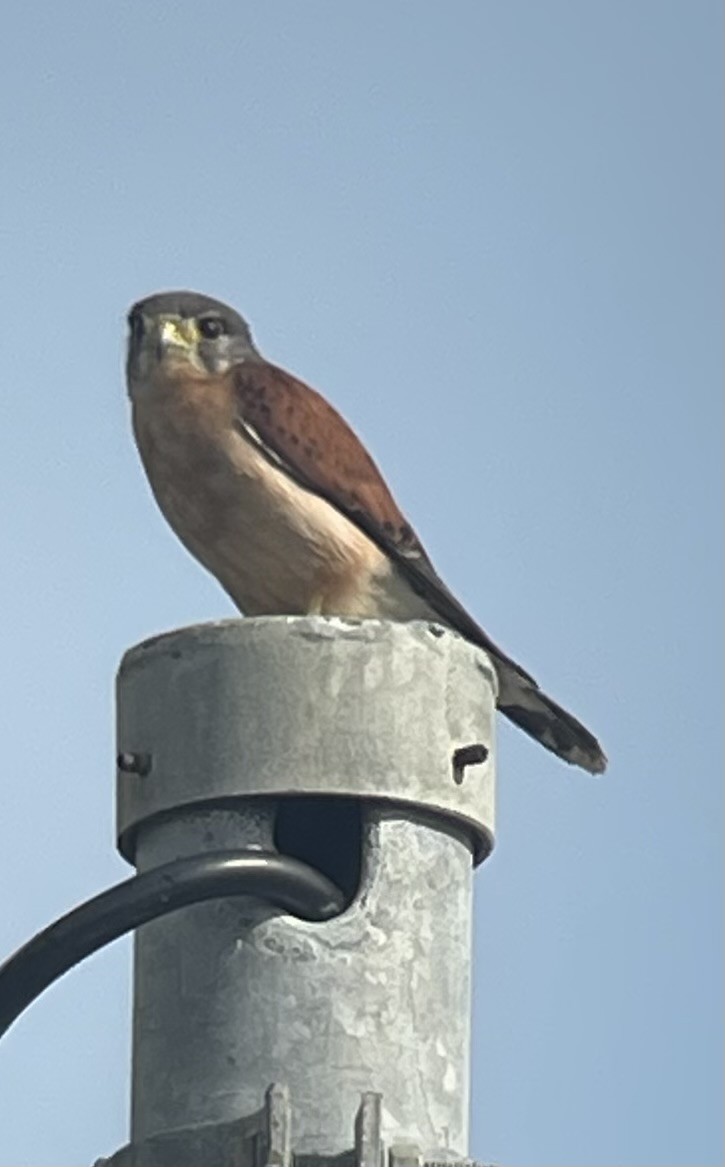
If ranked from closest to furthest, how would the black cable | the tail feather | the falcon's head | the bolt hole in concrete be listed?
1. the black cable
2. the bolt hole in concrete
3. the tail feather
4. the falcon's head

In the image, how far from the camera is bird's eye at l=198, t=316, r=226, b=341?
8.16m

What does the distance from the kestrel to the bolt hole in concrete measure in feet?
7.87

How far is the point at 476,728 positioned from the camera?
4754mm

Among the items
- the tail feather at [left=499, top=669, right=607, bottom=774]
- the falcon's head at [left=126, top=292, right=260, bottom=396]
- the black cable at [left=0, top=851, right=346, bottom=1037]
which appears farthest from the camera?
the falcon's head at [left=126, top=292, right=260, bottom=396]

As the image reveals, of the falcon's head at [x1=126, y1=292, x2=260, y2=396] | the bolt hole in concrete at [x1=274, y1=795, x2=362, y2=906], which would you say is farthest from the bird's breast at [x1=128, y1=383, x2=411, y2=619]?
the bolt hole in concrete at [x1=274, y1=795, x2=362, y2=906]

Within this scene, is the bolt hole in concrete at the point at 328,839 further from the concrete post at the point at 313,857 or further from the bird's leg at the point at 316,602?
the bird's leg at the point at 316,602

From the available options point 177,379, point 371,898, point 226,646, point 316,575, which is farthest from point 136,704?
point 177,379

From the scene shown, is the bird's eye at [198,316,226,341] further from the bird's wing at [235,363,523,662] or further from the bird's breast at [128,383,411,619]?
the bird's breast at [128,383,411,619]

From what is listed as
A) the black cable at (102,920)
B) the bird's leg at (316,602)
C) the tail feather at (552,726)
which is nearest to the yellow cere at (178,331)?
the bird's leg at (316,602)

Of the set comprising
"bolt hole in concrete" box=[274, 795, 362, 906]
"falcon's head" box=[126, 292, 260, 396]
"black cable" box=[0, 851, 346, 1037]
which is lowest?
"black cable" box=[0, 851, 346, 1037]

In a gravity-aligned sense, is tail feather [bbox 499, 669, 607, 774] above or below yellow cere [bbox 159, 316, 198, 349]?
below

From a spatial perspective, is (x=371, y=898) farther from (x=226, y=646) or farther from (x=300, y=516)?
(x=300, y=516)

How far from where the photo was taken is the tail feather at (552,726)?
7281 mm

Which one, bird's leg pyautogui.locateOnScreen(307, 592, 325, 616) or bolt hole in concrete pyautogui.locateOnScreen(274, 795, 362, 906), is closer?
bolt hole in concrete pyautogui.locateOnScreen(274, 795, 362, 906)
